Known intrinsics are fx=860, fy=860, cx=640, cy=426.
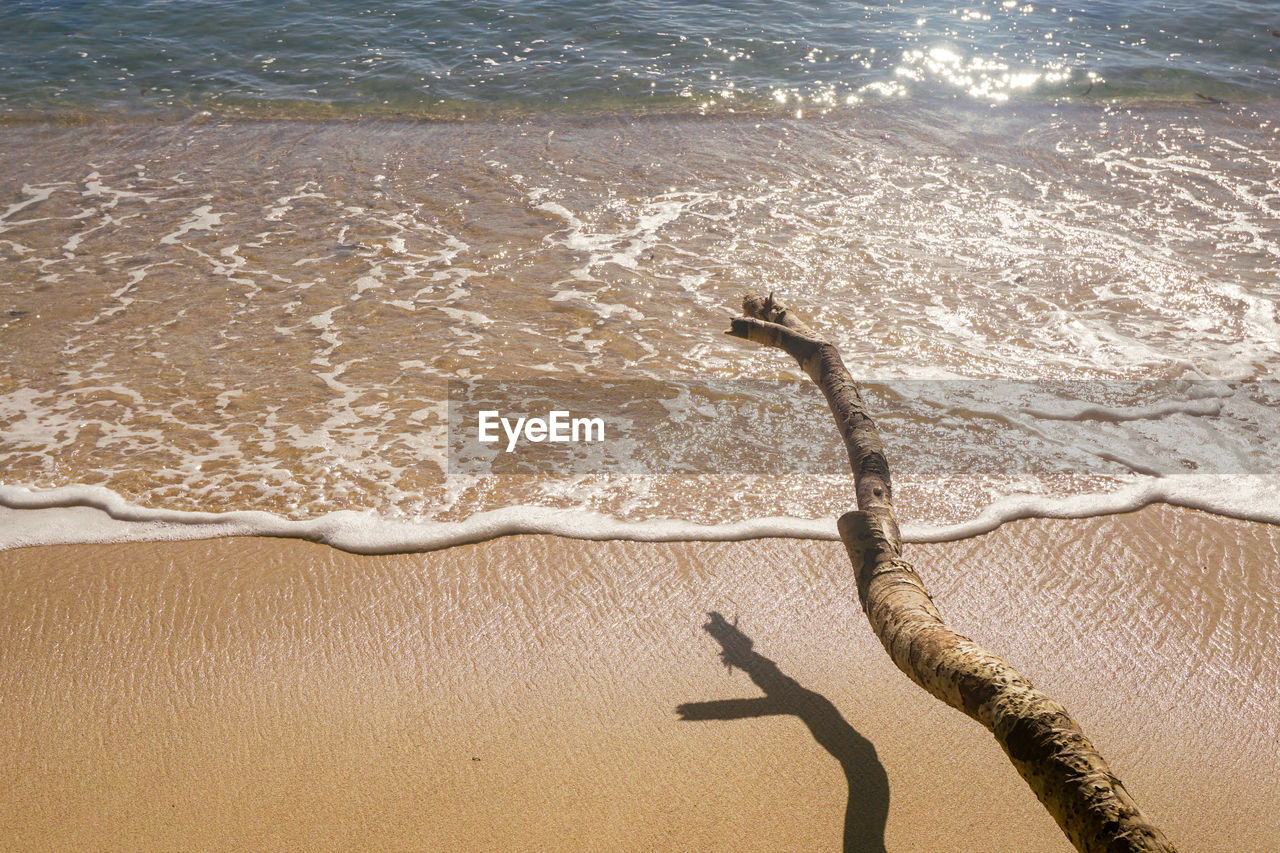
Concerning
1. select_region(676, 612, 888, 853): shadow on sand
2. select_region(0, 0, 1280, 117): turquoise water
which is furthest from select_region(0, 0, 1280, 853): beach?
select_region(0, 0, 1280, 117): turquoise water

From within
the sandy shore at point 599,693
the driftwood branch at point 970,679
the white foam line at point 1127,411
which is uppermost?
the driftwood branch at point 970,679

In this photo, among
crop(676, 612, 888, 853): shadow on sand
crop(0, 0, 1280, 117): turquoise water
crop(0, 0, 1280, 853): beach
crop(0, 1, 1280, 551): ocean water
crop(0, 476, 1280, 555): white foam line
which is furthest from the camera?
crop(0, 0, 1280, 117): turquoise water

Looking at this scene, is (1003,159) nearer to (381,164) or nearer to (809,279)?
(809,279)

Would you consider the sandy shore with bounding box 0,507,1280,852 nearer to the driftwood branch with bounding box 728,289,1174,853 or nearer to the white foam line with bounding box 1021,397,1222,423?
the driftwood branch with bounding box 728,289,1174,853

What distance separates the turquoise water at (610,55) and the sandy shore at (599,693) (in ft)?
25.9

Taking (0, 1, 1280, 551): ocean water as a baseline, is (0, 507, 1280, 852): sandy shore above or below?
below

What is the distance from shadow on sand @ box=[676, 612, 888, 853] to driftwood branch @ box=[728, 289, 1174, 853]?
552 millimetres

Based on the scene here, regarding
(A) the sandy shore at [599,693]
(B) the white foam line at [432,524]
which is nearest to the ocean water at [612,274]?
(B) the white foam line at [432,524]

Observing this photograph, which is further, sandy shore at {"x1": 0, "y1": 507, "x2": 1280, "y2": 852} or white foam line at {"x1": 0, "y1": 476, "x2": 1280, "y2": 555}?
white foam line at {"x1": 0, "y1": 476, "x2": 1280, "y2": 555}

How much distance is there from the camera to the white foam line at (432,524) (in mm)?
3629

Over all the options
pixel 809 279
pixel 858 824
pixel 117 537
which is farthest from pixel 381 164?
pixel 858 824

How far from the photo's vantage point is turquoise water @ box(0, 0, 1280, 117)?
10398mm

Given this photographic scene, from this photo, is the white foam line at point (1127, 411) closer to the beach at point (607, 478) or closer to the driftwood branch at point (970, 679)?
the beach at point (607, 478)

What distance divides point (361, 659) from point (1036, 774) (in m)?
2.20
